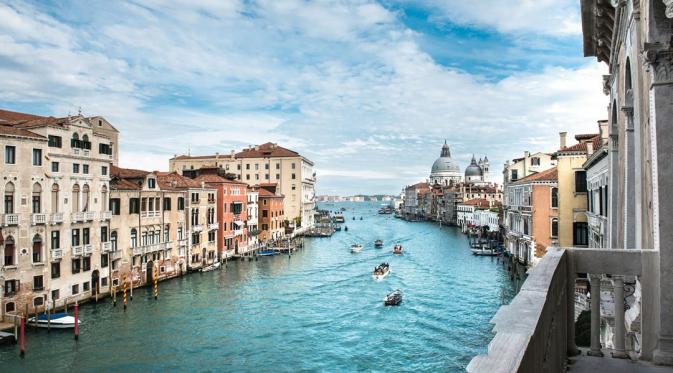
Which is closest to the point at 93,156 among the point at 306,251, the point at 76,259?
the point at 76,259

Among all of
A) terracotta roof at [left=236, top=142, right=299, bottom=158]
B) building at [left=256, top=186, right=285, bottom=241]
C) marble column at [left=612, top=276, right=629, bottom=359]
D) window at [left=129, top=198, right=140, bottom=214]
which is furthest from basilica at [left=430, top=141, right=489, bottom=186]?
marble column at [left=612, top=276, right=629, bottom=359]

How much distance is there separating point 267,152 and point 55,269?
45.3 m

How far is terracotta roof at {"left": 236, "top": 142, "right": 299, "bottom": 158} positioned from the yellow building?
42397 mm

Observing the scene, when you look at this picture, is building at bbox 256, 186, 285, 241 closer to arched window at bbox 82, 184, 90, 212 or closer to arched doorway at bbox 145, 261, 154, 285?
arched doorway at bbox 145, 261, 154, 285

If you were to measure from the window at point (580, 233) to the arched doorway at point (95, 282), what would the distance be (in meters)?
23.5

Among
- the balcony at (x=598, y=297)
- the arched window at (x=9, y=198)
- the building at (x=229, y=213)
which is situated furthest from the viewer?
the building at (x=229, y=213)

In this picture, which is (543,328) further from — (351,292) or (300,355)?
(351,292)

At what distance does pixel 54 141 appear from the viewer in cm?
2034

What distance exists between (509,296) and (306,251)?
24.2 m

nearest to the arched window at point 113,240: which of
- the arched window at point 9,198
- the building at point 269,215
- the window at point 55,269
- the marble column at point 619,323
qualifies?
the window at point 55,269

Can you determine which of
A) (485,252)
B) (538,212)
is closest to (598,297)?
(538,212)

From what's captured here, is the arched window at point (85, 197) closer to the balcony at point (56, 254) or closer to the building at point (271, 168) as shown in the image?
the balcony at point (56, 254)

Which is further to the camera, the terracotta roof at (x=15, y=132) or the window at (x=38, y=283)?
the window at (x=38, y=283)

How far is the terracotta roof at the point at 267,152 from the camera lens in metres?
63.8
